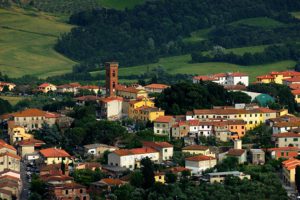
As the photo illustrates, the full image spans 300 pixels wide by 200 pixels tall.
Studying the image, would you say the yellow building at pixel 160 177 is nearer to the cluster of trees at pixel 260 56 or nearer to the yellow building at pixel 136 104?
the yellow building at pixel 136 104

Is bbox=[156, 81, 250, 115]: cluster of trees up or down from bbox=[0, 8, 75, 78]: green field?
down

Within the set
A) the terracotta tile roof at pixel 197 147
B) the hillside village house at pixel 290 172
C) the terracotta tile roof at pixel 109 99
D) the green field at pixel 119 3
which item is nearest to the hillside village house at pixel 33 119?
the terracotta tile roof at pixel 109 99

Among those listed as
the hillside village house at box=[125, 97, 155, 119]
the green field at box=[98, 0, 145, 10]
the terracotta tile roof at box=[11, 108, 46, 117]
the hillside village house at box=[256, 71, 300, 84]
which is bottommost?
the terracotta tile roof at box=[11, 108, 46, 117]

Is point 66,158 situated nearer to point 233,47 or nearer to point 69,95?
point 69,95

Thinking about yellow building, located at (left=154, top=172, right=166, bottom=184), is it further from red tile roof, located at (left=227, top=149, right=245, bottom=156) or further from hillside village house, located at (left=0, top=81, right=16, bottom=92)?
hillside village house, located at (left=0, top=81, right=16, bottom=92)

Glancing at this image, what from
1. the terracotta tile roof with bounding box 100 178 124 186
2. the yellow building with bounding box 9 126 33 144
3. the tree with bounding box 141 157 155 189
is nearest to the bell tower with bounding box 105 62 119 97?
the yellow building with bounding box 9 126 33 144
